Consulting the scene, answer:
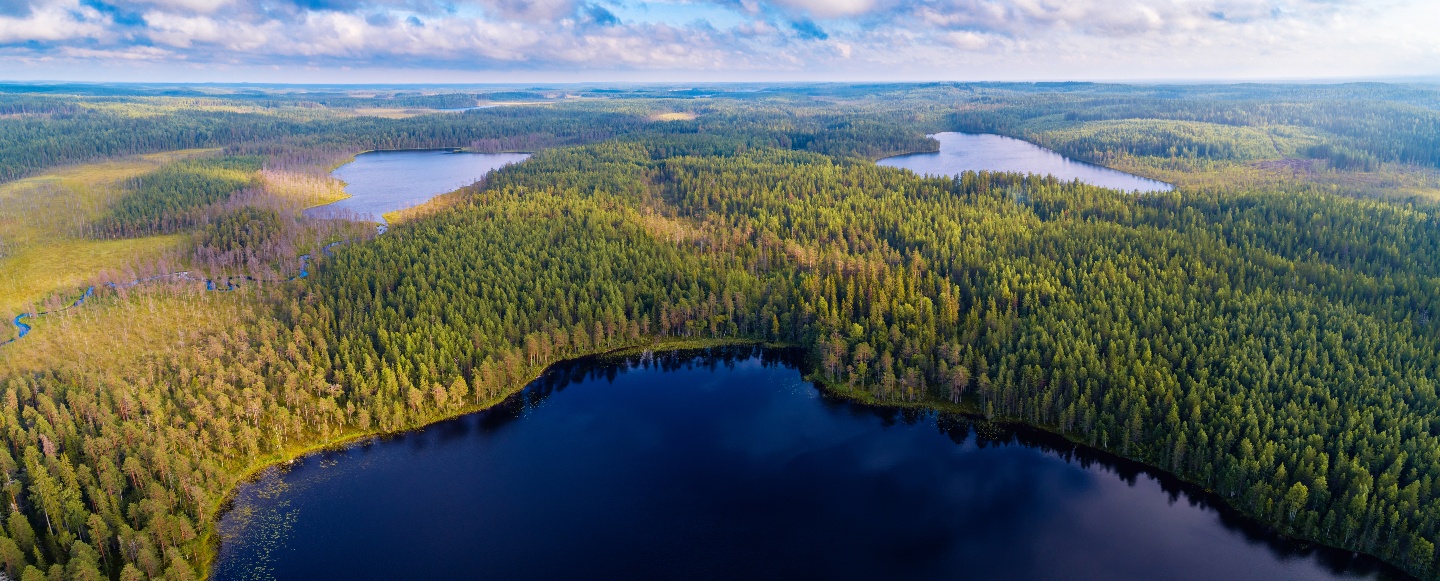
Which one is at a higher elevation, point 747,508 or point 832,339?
point 832,339

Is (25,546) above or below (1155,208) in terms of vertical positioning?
below

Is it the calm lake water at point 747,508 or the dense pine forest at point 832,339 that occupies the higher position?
the dense pine forest at point 832,339

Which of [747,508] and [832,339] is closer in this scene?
[747,508]

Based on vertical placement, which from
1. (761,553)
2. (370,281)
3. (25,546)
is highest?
(370,281)

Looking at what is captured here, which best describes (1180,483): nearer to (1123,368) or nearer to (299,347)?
(1123,368)

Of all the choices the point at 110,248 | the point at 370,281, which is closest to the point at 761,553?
the point at 370,281

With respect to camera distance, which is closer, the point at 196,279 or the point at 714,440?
the point at 714,440

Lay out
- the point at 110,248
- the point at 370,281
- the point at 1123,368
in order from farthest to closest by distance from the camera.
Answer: the point at 110,248, the point at 370,281, the point at 1123,368

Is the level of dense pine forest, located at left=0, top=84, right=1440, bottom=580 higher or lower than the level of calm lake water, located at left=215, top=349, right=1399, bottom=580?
higher
